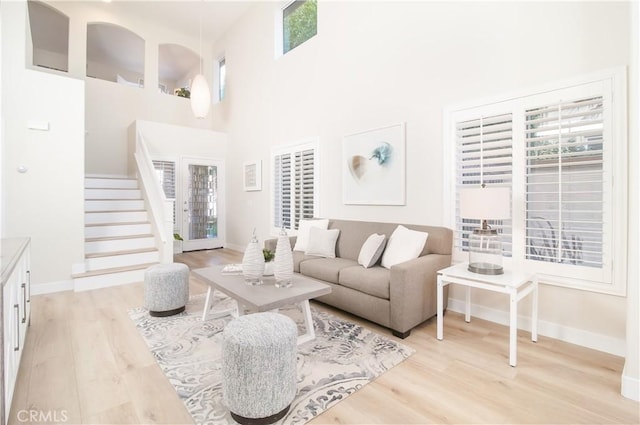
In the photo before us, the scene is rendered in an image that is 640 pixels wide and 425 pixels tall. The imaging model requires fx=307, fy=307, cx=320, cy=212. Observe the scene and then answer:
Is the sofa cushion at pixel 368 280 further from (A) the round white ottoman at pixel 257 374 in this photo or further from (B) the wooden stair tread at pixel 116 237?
(B) the wooden stair tread at pixel 116 237

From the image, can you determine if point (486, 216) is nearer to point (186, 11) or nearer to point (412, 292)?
point (412, 292)

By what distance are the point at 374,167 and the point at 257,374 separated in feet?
9.72

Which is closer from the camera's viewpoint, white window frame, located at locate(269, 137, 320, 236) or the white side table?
the white side table

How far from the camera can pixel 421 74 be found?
3.45 metres

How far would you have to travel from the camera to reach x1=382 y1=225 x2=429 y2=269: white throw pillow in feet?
9.71

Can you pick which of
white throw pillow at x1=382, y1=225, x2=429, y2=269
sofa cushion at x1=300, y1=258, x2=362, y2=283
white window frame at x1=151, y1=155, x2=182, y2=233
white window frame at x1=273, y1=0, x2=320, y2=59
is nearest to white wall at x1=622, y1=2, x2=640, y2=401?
white throw pillow at x1=382, y1=225, x2=429, y2=269

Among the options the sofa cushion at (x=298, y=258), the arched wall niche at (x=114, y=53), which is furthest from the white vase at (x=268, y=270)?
the arched wall niche at (x=114, y=53)

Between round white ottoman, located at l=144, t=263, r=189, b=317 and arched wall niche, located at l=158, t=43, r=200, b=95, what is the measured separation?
638 centimetres

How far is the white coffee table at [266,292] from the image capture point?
212 cm

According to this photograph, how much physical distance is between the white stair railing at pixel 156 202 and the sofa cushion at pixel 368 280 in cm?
291

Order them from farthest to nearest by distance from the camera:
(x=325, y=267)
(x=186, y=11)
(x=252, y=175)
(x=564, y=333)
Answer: (x=186, y=11) → (x=252, y=175) → (x=325, y=267) → (x=564, y=333)

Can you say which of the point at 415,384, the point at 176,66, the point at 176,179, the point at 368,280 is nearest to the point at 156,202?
the point at 176,179

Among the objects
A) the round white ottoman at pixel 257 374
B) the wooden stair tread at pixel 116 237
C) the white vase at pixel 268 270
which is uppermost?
the wooden stair tread at pixel 116 237

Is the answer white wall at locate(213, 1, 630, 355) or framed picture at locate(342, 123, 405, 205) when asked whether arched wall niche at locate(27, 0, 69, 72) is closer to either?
white wall at locate(213, 1, 630, 355)
